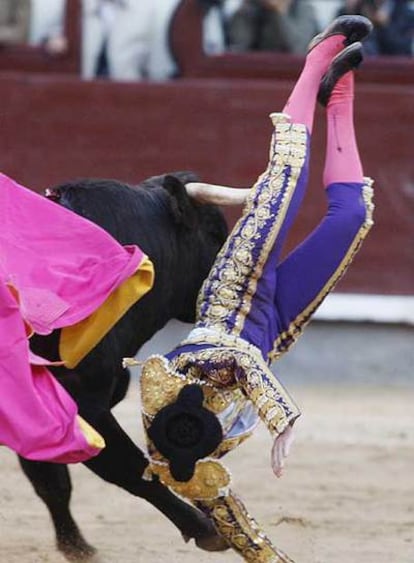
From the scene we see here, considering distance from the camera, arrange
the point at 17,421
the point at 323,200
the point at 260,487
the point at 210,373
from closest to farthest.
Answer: the point at 17,421, the point at 210,373, the point at 260,487, the point at 323,200

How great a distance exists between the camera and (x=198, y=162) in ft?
21.9

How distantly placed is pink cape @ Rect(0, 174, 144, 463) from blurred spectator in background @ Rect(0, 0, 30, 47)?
3441 mm

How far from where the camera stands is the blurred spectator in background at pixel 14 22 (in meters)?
6.66

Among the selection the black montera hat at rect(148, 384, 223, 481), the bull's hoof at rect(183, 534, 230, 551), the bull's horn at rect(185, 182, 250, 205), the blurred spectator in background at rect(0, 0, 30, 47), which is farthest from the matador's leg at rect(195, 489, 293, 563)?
the blurred spectator in background at rect(0, 0, 30, 47)

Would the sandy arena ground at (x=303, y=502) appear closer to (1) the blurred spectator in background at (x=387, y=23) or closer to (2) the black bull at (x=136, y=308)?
(2) the black bull at (x=136, y=308)

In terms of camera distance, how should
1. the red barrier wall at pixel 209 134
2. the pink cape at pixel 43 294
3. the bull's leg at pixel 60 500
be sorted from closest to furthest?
the pink cape at pixel 43 294, the bull's leg at pixel 60 500, the red barrier wall at pixel 209 134

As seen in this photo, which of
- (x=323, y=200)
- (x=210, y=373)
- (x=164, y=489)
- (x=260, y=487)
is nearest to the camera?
(x=210, y=373)

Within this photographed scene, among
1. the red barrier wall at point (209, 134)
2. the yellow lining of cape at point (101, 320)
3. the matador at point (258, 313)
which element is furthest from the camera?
the red barrier wall at point (209, 134)

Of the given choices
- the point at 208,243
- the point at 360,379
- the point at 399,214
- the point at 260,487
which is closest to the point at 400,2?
the point at 399,214

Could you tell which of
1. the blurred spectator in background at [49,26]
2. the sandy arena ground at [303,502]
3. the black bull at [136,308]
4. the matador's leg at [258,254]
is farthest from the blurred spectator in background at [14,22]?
the matador's leg at [258,254]

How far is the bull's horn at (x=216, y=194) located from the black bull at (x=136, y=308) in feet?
0.10

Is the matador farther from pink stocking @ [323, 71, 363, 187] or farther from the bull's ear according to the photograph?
the bull's ear

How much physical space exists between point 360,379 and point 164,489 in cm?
313

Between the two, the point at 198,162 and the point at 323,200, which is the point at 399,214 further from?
Result: the point at 198,162
